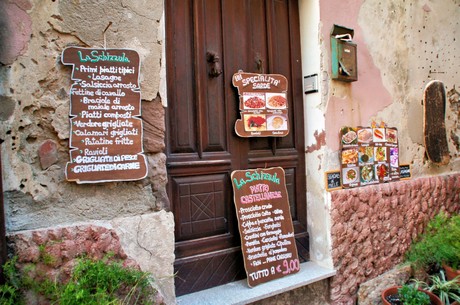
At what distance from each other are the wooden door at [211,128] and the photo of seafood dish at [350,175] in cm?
51

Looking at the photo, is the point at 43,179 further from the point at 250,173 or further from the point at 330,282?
the point at 330,282

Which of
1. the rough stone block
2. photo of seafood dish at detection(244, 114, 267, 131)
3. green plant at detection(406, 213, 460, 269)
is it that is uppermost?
photo of seafood dish at detection(244, 114, 267, 131)

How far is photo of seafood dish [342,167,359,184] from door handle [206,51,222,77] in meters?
→ 1.49

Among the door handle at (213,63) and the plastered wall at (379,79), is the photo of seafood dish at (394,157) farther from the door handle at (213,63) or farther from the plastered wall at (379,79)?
the door handle at (213,63)

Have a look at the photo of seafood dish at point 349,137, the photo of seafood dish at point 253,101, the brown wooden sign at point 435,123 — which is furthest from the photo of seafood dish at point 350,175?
the brown wooden sign at point 435,123

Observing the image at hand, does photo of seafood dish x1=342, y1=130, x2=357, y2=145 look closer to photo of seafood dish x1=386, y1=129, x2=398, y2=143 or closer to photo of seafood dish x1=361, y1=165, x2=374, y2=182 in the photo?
photo of seafood dish x1=361, y1=165, x2=374, y2=182

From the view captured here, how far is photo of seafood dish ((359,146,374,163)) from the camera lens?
330cm

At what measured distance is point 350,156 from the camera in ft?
10.5

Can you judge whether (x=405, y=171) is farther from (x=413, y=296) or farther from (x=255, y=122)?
(x=255, y=122)

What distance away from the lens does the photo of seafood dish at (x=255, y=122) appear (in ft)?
9.13

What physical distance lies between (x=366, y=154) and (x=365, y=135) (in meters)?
0.19

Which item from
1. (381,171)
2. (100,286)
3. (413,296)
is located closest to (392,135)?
(381,171)

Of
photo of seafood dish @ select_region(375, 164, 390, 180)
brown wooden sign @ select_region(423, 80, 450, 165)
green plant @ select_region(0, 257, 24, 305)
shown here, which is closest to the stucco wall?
green plant @ select_region(0, 257, 24, 305)

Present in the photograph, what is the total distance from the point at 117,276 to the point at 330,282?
1988mm
